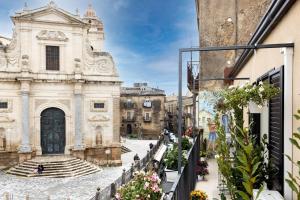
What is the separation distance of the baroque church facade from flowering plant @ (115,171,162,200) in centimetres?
1552

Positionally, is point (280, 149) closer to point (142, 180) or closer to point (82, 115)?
point (142, 180)

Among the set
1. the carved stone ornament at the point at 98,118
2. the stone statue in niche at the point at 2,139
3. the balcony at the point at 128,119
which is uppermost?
the carved stone ornament at the point at 98,118

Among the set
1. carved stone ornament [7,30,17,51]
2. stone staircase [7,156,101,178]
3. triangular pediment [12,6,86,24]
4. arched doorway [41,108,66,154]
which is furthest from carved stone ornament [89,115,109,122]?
carved stone ornament [7,30,17,51]

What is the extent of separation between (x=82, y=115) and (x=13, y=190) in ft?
24.1

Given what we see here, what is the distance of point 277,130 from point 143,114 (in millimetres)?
42730

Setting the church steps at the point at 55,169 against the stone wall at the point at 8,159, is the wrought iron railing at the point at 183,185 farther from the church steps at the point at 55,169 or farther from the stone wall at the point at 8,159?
the stone wall at the point at 8,159

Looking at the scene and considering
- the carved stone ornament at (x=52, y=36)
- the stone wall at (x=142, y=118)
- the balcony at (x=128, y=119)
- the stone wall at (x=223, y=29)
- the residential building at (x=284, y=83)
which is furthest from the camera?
the balcony at (x=128, y=119)

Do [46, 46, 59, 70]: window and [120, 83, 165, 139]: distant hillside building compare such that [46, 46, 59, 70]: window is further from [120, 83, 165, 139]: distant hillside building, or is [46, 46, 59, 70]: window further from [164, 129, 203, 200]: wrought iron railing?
[120, 83, 165, 139]: distant hillside building

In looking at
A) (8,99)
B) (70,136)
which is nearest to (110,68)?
(70,136)

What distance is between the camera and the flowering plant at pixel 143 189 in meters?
6.54

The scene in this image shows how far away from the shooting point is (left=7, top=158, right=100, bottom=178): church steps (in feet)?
63.0

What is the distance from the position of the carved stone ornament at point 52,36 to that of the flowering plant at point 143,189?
17.1 m

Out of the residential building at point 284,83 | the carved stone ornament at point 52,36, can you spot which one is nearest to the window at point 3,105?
the carved stone ornament at point 52,36

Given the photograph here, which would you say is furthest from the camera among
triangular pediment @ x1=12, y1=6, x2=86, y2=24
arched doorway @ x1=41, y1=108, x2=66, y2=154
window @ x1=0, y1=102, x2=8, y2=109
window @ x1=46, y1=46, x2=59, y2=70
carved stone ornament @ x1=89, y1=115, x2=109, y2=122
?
carved stone ornament @ x1=89, y1=115, x2=109, y2=122
